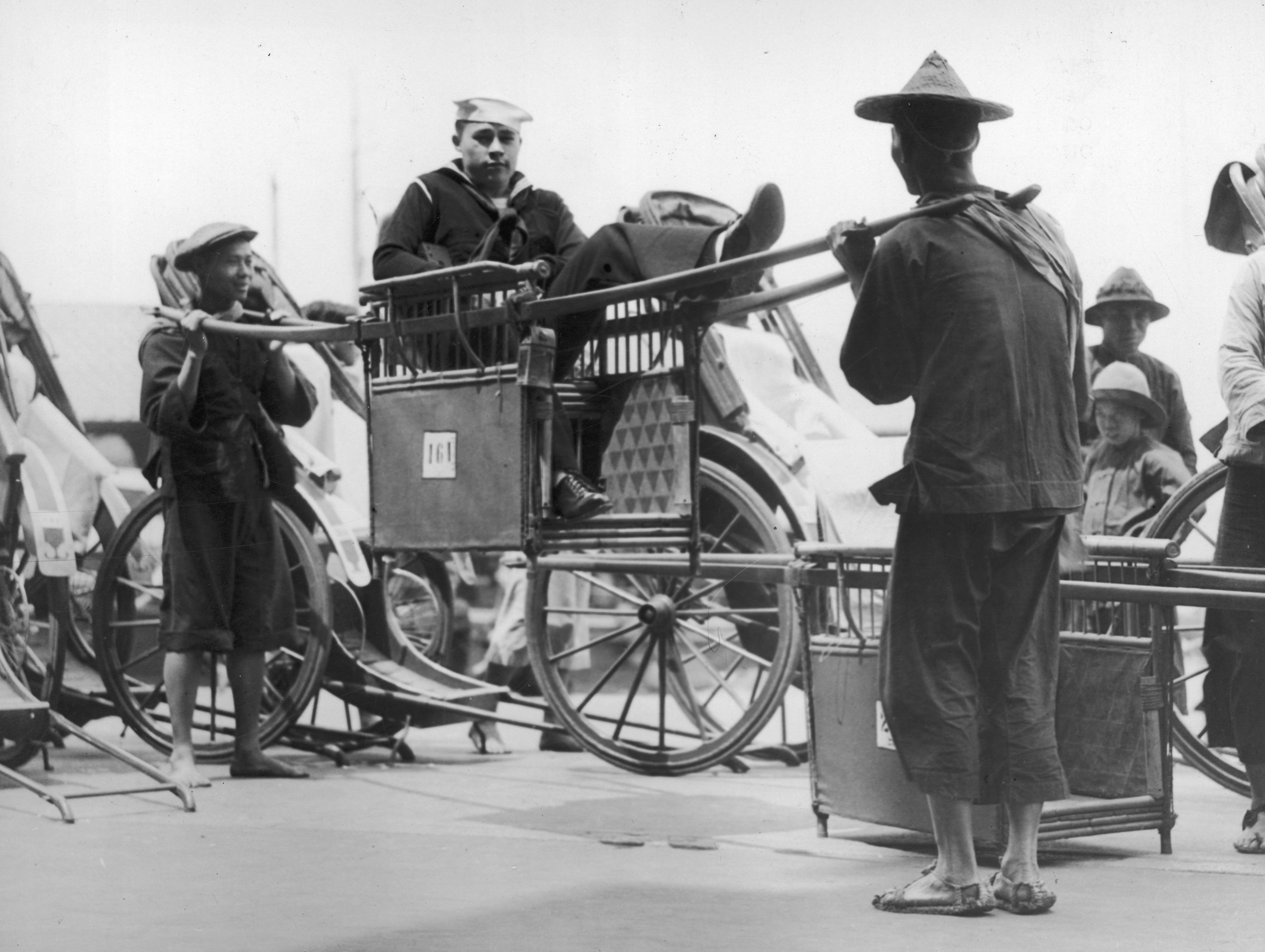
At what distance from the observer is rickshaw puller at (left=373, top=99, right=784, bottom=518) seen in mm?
3691

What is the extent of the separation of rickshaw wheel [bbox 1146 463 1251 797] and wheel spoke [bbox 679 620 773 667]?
1.15m

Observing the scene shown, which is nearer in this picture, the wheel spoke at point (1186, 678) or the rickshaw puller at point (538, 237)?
the rickshaw puller at point (538, 237)

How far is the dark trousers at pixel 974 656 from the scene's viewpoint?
3.16 metres

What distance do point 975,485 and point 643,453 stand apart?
→ 3.29 ft

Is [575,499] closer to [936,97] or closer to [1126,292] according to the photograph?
[936,97]

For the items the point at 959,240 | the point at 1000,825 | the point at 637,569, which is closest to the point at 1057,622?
the point at 1000,825

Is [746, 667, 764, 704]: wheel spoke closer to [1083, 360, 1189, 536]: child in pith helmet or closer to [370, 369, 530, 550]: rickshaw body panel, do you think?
[1083, 360, 1189, 536]: child in pith helmet

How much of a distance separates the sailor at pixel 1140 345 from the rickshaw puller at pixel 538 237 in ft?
5.38

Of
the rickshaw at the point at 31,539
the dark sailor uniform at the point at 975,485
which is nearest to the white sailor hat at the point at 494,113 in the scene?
the dark sailor uniform at the point at 975,485

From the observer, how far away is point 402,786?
4.85 metres

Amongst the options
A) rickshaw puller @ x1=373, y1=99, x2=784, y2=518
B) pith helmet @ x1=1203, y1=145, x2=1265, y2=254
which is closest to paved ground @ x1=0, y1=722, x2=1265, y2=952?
rickshaw puller @ x1=373, y1=99, x2=784, y2=518

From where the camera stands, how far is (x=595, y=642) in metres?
4.85

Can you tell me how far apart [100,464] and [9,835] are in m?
2.03

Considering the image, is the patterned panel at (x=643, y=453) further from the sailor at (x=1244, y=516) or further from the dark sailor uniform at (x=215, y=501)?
the dark sailor uniform at (x=215, y=501)
